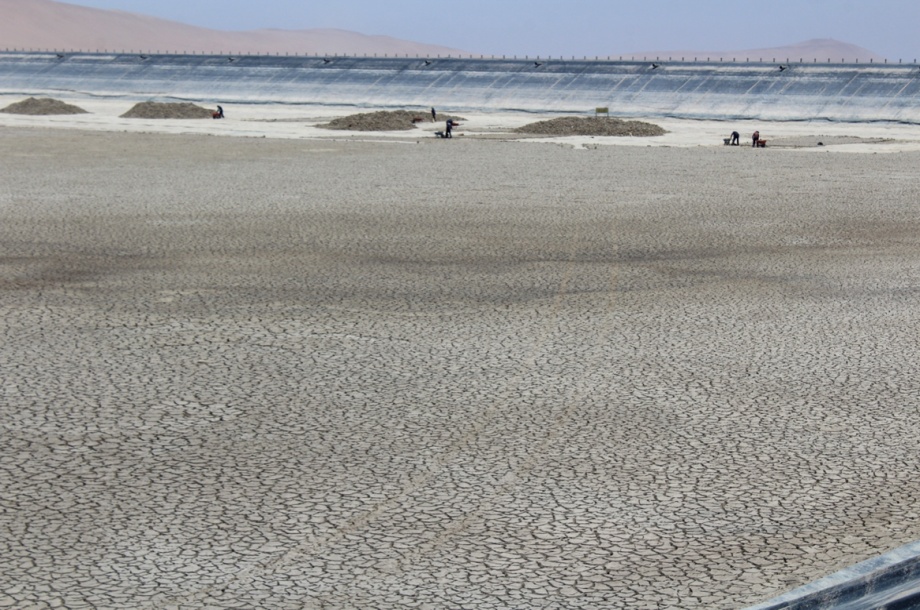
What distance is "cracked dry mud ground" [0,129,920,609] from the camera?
17.5 ft

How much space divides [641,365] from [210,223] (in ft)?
31.4

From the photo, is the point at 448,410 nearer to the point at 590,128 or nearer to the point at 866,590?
the point at 866,590

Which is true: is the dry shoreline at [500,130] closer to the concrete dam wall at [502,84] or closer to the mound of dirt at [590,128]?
the mound of dirt at [590,128]

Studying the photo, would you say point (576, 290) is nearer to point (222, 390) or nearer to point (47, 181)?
point (222, 390)

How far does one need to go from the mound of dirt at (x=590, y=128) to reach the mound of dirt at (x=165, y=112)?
18.1 metres

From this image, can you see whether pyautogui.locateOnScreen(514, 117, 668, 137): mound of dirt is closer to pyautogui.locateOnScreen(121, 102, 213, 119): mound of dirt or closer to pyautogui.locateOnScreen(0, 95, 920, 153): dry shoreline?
pyautogui.locateOnScreen(0, 95, 920, 153): dry shoreline

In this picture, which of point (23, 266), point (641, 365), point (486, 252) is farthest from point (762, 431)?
point (23, 266)

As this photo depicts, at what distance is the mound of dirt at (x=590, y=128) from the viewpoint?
42.4 meters

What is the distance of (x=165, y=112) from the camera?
54.2 m

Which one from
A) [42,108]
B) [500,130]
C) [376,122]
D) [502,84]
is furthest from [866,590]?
[502,84]

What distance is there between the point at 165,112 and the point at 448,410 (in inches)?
1947

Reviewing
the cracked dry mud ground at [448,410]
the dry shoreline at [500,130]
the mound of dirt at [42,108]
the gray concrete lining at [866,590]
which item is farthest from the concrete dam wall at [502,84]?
the gray concrete lining at [866,590]

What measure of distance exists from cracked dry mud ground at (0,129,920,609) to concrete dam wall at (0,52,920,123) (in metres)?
39.4

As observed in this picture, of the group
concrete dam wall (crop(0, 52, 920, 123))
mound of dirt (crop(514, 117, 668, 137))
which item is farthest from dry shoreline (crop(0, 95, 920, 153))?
concrete dam wall (crop(0, 52, 920, 123))
